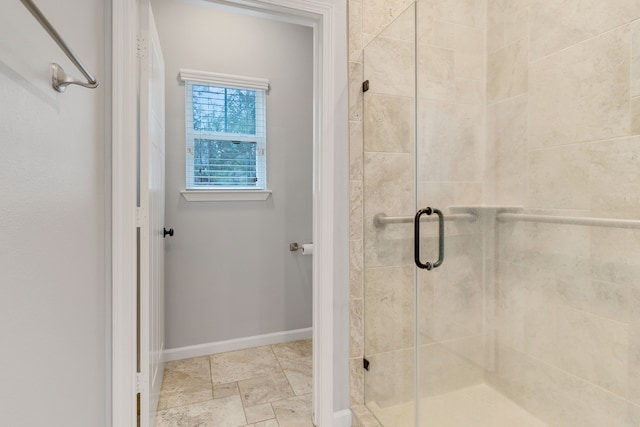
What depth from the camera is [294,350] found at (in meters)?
2.61

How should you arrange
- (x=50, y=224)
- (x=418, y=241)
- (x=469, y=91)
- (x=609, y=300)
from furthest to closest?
(x=469, y=91) < (x=418, y=241) < (x=609, y=300) < (x=50, y=224)

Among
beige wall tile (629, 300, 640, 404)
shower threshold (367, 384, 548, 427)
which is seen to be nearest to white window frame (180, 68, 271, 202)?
shower threshold (367, 384, 548, 427)

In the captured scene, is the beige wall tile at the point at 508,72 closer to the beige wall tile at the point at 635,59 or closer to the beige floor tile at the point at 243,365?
the beige wall tile at the point at 635,59

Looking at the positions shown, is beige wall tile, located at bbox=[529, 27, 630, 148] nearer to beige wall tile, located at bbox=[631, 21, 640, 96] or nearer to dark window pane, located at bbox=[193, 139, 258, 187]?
beige wall tile, located at bbox=[631, 21, 640, 96]

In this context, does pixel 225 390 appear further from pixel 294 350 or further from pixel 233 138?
pixel 233 138

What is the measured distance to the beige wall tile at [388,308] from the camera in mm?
1612

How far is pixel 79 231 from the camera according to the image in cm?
103

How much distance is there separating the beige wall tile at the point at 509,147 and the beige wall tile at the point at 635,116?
0.43 meters

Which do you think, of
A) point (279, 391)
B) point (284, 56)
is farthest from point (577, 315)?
point (284, 56)

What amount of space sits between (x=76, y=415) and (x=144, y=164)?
0.95 m

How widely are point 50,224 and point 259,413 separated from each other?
153 cm

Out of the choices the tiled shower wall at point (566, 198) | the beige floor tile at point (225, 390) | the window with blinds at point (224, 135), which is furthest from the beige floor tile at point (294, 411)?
the window with blinds at point (224, 135)

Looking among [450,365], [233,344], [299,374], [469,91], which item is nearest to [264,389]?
[299,374]

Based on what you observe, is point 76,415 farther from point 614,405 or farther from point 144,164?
point 614,405
